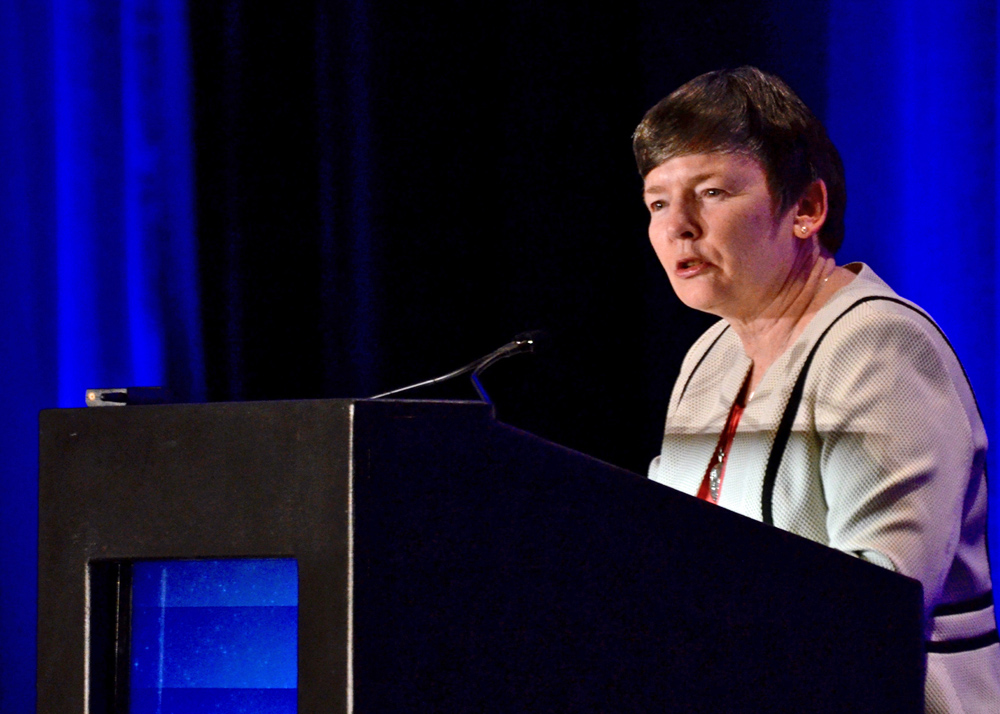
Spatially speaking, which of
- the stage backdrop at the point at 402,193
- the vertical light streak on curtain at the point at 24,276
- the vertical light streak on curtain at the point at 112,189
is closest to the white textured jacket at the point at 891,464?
the stage backdrop at the point at 402,193

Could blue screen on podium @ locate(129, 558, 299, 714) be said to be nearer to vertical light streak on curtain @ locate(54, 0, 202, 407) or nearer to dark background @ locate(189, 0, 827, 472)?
dark background @ locate(189, 0, 827, 472)

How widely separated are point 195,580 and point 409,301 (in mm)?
1671

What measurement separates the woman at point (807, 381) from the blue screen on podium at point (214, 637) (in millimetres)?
542

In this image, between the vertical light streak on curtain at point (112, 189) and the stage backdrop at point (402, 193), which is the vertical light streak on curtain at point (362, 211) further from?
the vertical light streak on curtain at point (112, 189)

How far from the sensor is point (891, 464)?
0.89m

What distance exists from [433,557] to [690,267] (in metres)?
0.82

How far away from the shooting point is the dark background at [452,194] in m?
2.04

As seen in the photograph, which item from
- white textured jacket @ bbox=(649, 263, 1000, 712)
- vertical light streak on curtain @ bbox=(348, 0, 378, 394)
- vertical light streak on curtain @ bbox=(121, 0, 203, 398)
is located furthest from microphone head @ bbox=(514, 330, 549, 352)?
vertical light streak on curtain @ bbox=(121, 0, 203, 398)

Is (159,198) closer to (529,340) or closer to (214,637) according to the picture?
(529,340)

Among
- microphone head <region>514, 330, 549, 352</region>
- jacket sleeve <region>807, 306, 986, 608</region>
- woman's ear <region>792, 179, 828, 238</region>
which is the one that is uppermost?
woman's ear <region>792, 179, 828, 238</region>

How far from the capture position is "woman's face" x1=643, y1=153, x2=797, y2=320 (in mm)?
1169

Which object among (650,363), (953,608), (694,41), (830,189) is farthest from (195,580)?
(694,41)

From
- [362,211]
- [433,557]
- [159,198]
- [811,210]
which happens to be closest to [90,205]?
[159,198]

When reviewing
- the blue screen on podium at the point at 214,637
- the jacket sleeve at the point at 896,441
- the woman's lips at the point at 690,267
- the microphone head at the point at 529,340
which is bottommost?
the blue screen on podium at the point at 214,637
